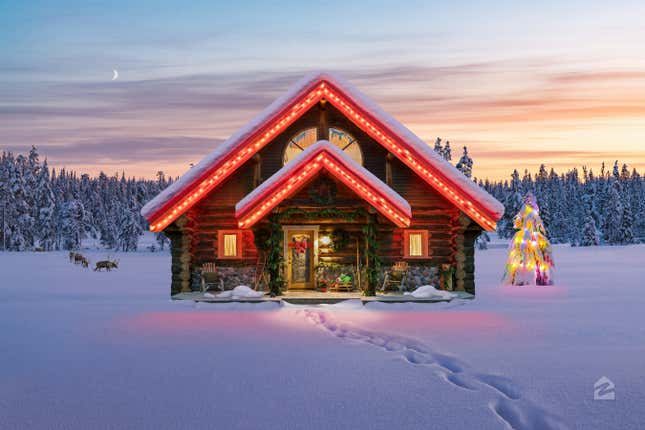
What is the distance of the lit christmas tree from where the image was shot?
28.9 meters

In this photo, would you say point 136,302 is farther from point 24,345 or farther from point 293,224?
point 24,345

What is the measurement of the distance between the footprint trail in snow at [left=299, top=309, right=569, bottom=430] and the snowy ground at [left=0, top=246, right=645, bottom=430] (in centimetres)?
3

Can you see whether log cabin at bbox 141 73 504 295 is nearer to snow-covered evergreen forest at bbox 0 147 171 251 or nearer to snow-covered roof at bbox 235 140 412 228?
snow-covered roof at bbox 235 140 412 228

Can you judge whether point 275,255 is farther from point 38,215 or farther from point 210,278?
point 38,215

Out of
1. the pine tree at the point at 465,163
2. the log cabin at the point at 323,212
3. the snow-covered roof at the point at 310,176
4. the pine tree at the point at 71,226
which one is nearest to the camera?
the snow-covered roof at the point at 310,176

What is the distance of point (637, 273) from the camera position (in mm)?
35875

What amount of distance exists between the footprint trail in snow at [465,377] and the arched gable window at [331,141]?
898 cm

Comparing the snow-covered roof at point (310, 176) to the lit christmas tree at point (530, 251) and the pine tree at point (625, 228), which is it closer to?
the lit christmas tree at point (530, 251)

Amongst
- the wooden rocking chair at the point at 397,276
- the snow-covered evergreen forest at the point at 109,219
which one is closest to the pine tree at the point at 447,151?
the snow-covered evergreen forest at the point at 109,219

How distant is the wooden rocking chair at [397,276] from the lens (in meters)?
23.4

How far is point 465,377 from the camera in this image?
10.4 m

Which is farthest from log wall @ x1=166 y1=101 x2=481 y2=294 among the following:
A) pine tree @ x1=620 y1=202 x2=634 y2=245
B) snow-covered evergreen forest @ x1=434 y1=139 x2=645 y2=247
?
pine tree @ x1=620 y1=202 x2=634 y2=245

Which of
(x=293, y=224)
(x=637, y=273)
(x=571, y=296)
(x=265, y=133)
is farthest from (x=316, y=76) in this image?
(x=637, y=273)

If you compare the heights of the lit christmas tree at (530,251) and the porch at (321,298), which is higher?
the lit christmas tree at (530,251)
